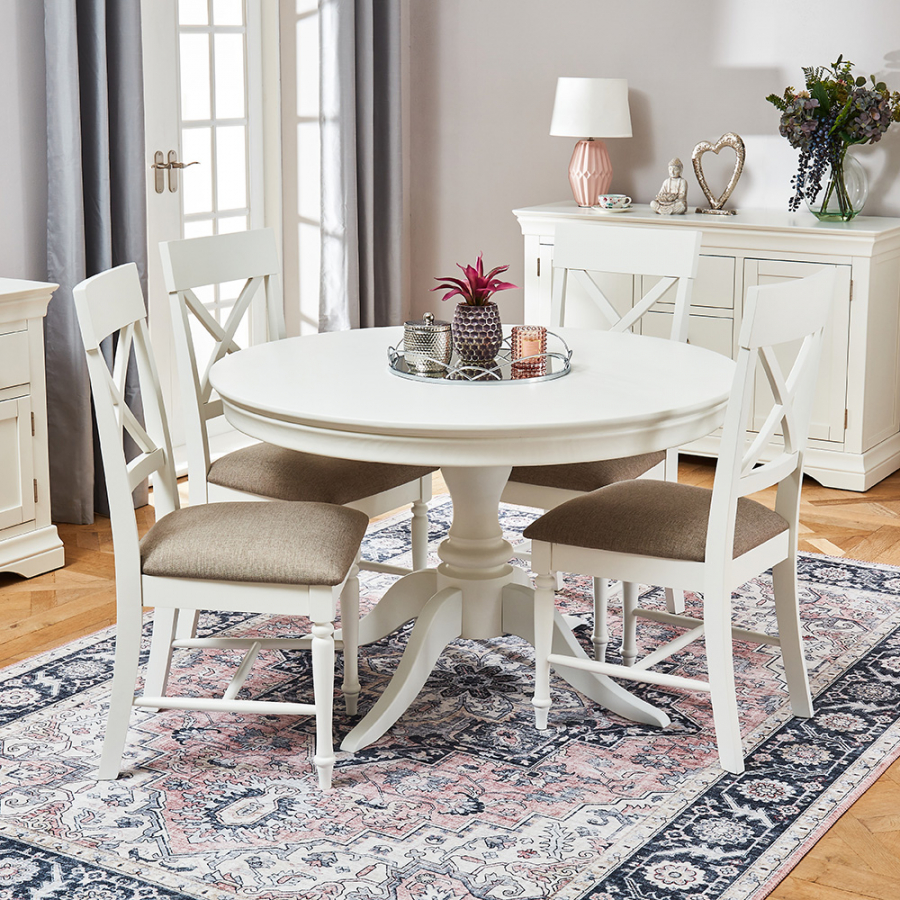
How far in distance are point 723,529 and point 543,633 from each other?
45 cm

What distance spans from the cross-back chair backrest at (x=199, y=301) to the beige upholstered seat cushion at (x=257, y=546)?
45 cm

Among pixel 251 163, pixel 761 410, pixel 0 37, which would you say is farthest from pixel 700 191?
pixel 0 37

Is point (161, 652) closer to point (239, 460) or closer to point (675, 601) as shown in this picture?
point (239, 460)

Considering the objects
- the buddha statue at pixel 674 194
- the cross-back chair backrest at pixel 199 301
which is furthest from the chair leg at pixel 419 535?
the buddha statue at pixel 674 194

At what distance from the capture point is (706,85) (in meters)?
4.95

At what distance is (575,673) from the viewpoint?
280 cm

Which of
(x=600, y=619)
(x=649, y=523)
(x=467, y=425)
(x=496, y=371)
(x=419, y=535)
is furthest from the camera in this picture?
(x=419, y=535)

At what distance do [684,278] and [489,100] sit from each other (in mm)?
2480

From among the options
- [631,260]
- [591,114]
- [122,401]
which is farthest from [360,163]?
[122,401]

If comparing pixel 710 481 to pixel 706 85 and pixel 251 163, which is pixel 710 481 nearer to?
pixel 706 85

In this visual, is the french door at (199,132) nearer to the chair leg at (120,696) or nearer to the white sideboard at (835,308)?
the white sideboard at (835,308)

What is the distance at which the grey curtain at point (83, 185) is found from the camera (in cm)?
385

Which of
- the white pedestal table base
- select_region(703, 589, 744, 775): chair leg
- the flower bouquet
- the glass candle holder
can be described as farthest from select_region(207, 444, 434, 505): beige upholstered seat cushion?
the flower bouquet

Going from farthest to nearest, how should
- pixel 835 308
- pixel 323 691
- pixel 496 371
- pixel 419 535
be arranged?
pixel 835 308 < pixel 419 535 < pixel 496 371 < pixel 323 691
